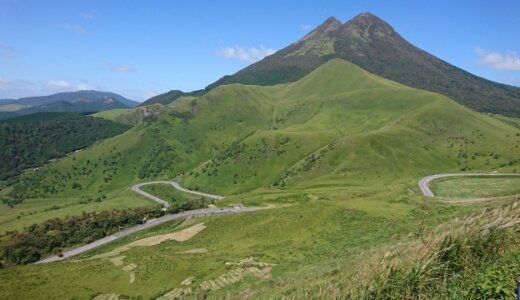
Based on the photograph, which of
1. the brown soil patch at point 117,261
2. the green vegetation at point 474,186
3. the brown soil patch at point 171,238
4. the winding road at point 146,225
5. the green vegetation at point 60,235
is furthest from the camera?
the green vegetation at point 60,235

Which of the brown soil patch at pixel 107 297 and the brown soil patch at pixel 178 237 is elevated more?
the brown soil patch at pixel 107 297

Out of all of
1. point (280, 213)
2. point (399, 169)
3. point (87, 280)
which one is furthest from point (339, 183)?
point (87, 280)

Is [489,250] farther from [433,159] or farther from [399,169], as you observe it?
[433,159]

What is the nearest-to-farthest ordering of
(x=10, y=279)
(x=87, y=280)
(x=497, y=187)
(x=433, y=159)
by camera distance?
1. (x=87, y=280)
2. (x=10, y=279)
3. (x=497, y=187)
4. (x=433, y=159)

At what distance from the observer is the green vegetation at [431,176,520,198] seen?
324 feet

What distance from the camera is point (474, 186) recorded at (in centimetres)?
10806

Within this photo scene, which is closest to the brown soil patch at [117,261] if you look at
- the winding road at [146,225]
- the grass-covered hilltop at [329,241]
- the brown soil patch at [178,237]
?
the grass-covered hilltop at [329,241]

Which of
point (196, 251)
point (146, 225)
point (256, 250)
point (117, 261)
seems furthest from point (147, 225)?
point (256, 250)

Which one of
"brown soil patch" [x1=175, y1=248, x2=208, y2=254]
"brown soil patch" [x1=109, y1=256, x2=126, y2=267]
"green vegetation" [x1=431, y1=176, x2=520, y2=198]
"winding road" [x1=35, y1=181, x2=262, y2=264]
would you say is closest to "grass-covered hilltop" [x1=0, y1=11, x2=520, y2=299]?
"brown soil patch" [x1=175, y1=248, x2=208, y2=254]

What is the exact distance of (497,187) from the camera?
103500 mm

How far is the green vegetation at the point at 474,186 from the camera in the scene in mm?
98688

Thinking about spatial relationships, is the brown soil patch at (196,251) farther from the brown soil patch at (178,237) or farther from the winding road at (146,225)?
the winding road at (146,225)

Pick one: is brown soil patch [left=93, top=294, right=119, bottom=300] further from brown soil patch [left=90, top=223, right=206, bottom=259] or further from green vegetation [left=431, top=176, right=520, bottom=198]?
green vegetation [left=431, top=176, right=520, bottom=198]

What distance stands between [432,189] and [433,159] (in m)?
71.1
